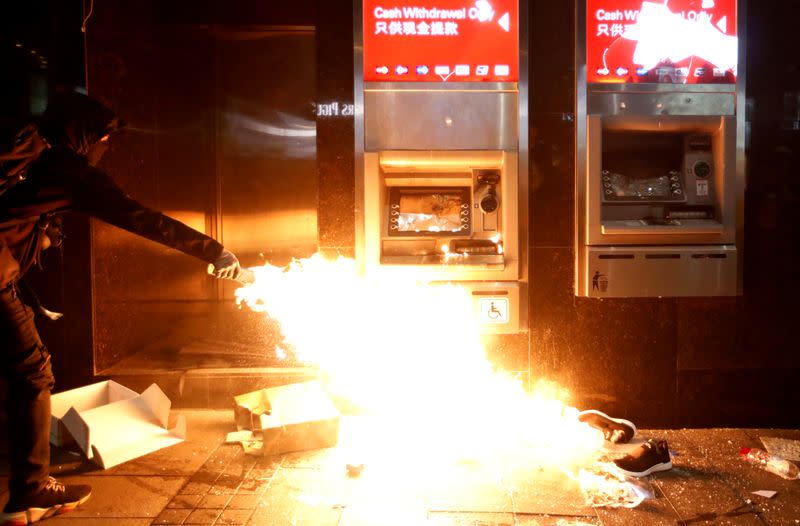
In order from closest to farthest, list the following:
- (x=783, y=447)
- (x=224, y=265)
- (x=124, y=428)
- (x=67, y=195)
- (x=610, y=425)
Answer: (x=67, y=195) < (x=224, y=265) < (x=124, y=428) < (x=783, y=447) < (x=610, y=425)

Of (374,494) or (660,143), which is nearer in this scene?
(374,494)

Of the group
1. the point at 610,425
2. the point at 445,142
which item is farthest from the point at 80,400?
the point at 610,425

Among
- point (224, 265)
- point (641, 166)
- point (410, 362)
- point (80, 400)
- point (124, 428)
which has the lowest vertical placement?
point (124, 428)

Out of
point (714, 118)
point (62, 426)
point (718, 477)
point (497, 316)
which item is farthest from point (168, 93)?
point (718, 477)

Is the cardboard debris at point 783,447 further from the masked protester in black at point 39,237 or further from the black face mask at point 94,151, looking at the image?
the black face mask at point 94,151

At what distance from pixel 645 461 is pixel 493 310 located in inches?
54.8


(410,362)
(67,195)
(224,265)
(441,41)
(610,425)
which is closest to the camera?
(67,195)

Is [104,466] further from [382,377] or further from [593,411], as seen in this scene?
[593,411]

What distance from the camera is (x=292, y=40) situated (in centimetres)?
660

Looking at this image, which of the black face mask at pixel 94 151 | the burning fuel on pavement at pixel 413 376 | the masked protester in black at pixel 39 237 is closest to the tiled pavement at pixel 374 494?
the masked protester in black at pixel 39 237

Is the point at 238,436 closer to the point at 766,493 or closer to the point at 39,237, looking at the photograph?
the point at 39,237

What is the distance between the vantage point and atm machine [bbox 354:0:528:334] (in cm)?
443

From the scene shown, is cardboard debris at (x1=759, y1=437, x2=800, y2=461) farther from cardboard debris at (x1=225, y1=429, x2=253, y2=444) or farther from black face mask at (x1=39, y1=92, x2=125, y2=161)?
black face mask at (x1=39, y1=92, x2=125, y2=161)

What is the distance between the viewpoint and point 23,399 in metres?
3.28
